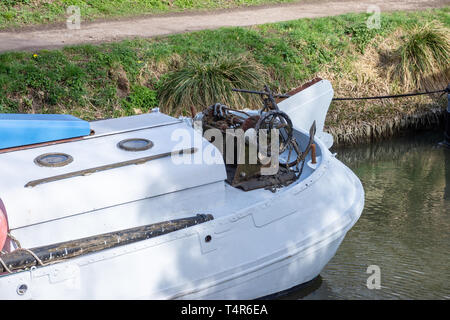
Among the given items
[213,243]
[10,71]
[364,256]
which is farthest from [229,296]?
[10,71]

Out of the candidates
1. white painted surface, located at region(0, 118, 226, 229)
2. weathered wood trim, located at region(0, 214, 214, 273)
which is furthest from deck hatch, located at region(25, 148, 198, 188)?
weathered wood trim, located at region(0, 214, 214, 273)

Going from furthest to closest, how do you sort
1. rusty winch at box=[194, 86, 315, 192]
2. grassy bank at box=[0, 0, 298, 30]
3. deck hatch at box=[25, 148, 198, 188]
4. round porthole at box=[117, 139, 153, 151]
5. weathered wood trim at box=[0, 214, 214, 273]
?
grassy bank at box=[0, 0, 298, 30]
rusty winch at box=[194, 86, 315, 192]
round porthole at box=[117, 139, 153, 151]
deck hatch at box=[25, 148, 198, 188]
weathered wood trim at box=[0, 214, 214, 273]

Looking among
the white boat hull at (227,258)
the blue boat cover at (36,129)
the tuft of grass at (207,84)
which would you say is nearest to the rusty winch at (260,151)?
the white boat hull at (227,258)

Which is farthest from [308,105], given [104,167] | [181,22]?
[181,22]

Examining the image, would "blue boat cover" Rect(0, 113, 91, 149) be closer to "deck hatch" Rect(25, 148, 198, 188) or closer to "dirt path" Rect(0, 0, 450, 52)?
"deck hatch" Rect(25, 148, 198, 188)

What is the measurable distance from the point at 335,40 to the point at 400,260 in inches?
244

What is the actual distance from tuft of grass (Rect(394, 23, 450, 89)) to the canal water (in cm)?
169

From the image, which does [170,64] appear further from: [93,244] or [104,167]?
[93,244]

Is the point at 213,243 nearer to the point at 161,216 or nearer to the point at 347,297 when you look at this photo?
the point at 161,216

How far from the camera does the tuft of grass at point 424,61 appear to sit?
11438mm

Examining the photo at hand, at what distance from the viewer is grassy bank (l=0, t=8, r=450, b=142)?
942 cm

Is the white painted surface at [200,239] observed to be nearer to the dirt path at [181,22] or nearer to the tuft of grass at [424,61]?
the dirt path at [181,22]

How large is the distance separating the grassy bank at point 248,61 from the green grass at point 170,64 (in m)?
0.02

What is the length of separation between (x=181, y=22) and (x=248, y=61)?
8.48 ft
